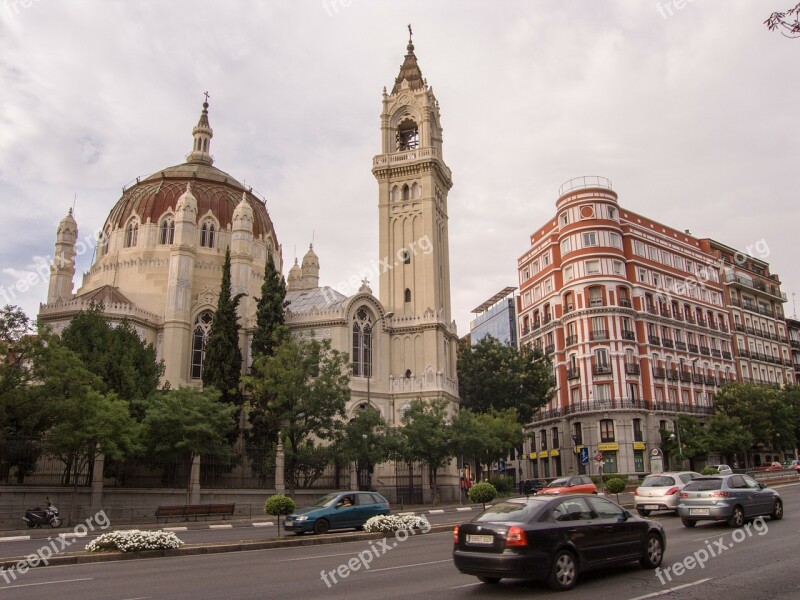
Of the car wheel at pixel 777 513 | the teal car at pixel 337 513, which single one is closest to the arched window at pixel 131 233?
the teal car at pixel 337 513

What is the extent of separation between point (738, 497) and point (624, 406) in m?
38.9

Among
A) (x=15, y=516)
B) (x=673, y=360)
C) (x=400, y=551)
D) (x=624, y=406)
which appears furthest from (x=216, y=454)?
(x=673, y=360)

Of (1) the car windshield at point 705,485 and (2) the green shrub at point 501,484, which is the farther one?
(2) the green shrub at point 501,484

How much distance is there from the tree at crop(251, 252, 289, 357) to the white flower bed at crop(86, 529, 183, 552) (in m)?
24.6

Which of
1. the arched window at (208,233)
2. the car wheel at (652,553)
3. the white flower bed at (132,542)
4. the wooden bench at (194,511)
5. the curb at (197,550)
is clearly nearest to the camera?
the car wheel at (652,553)

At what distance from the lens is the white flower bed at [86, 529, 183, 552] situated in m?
14.7

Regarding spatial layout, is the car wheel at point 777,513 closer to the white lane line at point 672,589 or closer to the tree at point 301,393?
the white lane line at point 672,589

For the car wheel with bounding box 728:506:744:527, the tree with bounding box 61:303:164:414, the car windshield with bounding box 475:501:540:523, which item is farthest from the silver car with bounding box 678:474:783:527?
the tree with bounding box 61:303:164:414

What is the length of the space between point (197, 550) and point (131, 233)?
1666 inches

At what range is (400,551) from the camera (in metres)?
14.9

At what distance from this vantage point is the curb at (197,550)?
1376cm

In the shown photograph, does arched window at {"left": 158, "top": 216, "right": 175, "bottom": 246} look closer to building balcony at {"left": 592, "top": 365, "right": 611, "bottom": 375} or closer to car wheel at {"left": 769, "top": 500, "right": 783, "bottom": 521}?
building balcony at {"left": 592, "top": 365, "right": 611, "bottom": 375}

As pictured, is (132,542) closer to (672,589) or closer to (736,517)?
(672,589)

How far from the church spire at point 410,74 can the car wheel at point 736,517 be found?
47.7m
